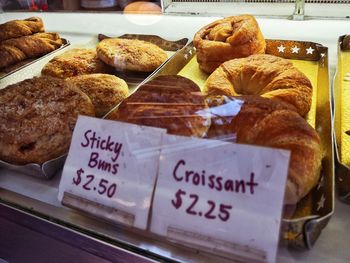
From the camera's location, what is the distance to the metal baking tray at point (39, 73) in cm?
→ 97

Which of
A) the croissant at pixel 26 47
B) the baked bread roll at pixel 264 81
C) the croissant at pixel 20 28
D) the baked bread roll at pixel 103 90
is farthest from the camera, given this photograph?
the croissant at pixel 20 28

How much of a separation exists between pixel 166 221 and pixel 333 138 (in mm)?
508

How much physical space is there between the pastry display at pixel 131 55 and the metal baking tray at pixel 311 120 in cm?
10

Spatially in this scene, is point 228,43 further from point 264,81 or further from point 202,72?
point 264,81

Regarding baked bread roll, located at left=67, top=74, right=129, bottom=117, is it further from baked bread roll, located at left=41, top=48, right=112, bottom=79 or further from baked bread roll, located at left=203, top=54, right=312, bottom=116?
baked bread roll, located at left=203, top=54, right=312, bottom=116

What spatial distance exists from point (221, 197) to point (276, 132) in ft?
0.74

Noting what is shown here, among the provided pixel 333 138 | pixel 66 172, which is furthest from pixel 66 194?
pixel 333 138

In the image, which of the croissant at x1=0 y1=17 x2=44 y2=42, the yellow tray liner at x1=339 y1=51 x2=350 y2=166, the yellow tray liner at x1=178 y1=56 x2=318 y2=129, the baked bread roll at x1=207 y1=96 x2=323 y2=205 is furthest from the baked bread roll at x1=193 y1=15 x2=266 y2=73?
the croissant at x1=0 y1=17 x2=44 y2=42

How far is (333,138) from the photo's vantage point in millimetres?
909

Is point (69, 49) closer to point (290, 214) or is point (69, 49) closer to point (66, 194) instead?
point (66, 194)

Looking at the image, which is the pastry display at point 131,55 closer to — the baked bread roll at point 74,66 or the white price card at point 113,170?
the baked bread roll at point 74,66

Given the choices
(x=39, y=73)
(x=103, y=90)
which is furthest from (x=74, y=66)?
(x=103, y=90)

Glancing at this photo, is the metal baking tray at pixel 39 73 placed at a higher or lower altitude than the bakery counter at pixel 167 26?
lower

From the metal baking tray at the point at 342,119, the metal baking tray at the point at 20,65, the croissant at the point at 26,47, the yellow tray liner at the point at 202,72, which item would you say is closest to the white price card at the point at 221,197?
the metal baking tray at the point at 342,119
